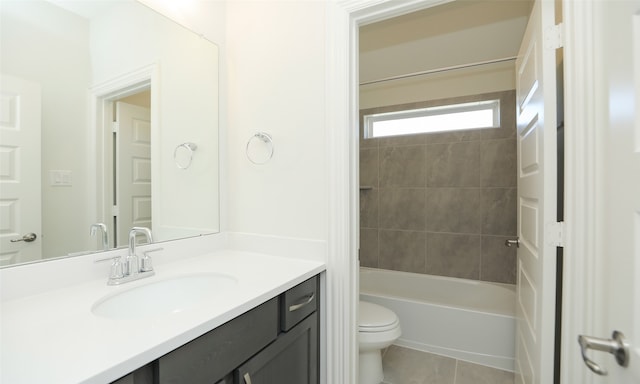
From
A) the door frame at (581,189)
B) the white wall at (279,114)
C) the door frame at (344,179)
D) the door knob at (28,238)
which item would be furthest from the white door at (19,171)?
the door frame at (581,189)

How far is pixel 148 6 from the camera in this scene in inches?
49.8

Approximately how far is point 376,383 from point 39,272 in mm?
1758

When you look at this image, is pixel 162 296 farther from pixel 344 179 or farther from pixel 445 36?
pixel 445 36

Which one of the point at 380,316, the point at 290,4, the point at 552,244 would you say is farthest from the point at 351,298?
the point at 290,4

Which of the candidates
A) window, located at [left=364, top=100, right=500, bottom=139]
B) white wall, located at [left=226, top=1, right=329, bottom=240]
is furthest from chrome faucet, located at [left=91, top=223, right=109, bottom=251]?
window, located at [left=364, top=100, right=500, bottom=139]

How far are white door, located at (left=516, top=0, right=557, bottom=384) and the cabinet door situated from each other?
2.82ft

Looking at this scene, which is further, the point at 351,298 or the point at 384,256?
the point at 384,256

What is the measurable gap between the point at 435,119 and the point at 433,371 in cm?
216

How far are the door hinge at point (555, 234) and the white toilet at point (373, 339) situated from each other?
1.04 m

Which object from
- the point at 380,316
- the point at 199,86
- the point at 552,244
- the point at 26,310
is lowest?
the point at 380,316

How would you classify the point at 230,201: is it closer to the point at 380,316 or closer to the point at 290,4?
the point at 290,4

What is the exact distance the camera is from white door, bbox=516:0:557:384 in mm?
994

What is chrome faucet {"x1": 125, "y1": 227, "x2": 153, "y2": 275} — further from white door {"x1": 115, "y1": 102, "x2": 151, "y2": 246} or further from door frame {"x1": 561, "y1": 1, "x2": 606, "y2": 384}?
door frame {"x1": 561, "y1": 1, "x2": 606, "y2": 384}

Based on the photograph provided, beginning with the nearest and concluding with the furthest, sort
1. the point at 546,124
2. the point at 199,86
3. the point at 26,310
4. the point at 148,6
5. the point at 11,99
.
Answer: the point at 26,310
the point at 11,99
the point at 546,124
the point at 148,6
the point at 199,86
